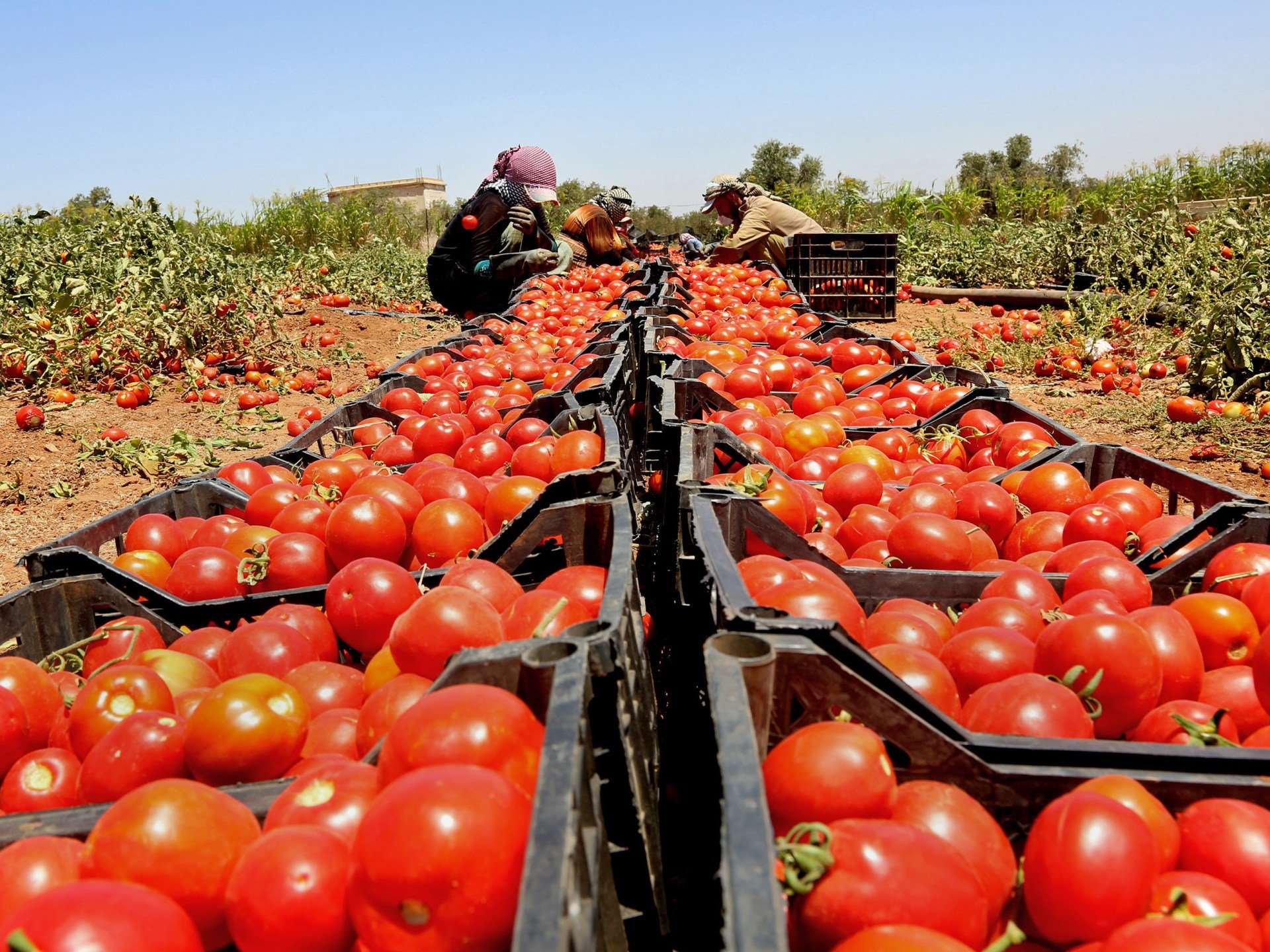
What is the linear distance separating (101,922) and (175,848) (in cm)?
16

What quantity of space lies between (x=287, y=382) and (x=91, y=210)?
5875 millimetres

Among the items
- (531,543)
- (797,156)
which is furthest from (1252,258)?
(797,156)

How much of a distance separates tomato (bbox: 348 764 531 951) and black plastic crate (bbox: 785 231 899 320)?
9.82m

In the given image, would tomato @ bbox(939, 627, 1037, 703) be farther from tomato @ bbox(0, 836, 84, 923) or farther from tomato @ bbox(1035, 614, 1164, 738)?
tomato @ bbox(0, 836, 84, 923)

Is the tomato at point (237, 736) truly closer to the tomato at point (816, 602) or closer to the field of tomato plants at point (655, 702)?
the field of tomato plants at point (655, 702)

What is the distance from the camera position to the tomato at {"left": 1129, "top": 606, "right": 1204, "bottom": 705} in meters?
1.71

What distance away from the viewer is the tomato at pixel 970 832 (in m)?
1.21

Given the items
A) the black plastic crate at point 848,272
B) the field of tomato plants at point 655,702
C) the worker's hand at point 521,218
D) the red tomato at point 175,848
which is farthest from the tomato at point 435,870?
the worker's hand at point 521,218

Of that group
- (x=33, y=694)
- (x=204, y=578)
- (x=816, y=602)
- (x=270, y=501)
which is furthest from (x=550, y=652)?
(x=270, y=501)

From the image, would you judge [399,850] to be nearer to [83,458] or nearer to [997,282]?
[83,458]

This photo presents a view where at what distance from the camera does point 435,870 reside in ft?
3.05

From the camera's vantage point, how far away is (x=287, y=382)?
30.7 ft

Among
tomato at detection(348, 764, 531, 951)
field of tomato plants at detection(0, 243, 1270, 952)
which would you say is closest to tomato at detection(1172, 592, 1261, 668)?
field of tomato plants at detection(0, 243, 1270, 952)

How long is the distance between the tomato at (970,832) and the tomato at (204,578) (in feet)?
6.20
